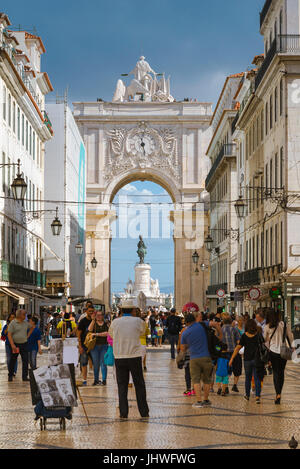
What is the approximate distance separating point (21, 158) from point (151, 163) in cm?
4384

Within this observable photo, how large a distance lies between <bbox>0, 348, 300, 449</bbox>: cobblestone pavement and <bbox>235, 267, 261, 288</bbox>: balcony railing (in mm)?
22683

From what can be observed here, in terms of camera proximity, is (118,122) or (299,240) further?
(118,122)

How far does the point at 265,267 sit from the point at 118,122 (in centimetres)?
5026

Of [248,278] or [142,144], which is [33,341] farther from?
[142,144]

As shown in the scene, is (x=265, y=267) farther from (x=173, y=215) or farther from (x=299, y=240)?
(x=173, y=215)

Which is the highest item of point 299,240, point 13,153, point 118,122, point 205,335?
point 118,122

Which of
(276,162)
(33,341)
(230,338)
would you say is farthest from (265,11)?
(230,338)

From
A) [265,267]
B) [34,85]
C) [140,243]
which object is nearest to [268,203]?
[265,267]

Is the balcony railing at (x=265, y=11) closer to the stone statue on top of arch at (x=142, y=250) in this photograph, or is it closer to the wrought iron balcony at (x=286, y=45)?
the wrought iron balcony at (x=286, y=45)

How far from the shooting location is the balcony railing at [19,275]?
36906mm

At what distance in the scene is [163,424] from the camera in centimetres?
1258

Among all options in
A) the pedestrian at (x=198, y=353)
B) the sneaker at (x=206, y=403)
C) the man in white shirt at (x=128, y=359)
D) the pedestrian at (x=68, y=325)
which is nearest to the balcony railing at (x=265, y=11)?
the pedestrian at (x=68, y=325)

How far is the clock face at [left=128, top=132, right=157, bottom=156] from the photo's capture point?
87000mm

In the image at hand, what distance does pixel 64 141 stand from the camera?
63.1m
